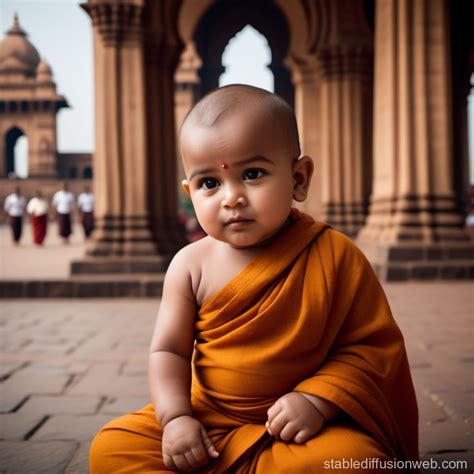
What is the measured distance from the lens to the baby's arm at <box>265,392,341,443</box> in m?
1.20

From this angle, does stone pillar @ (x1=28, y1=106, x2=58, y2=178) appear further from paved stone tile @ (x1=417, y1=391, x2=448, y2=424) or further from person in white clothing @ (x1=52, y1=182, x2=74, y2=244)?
paved stone tile @ (x1=417, y1=391, x2=448, y2=424)

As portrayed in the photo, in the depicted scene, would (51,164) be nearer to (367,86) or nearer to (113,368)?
(367,86)

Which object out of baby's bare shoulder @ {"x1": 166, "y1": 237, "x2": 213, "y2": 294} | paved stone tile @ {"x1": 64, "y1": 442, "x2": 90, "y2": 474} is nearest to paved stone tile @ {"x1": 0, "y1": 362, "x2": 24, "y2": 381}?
paved stone tile @ {"x1": 64, "y1": 442, "x2": 90, "y2": 474}

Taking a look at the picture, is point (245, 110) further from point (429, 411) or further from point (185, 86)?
point (185, 86)

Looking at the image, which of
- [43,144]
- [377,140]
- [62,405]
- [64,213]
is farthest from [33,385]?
[43,144]

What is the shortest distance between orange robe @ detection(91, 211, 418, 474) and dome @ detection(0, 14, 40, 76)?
4318cm

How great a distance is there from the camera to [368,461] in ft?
3.80

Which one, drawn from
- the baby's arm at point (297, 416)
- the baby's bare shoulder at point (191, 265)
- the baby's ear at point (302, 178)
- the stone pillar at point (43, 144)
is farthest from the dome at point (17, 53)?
the baby's arm at point (297, 416)

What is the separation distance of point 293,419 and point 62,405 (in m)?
1.40

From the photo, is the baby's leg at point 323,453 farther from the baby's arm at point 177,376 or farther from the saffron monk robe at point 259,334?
the baby's arm at point 177,376

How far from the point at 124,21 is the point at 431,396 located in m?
5.39

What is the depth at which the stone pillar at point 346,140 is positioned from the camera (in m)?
9.80

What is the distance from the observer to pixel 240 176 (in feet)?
4.14

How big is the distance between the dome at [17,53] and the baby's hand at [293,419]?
43373 millimetres
